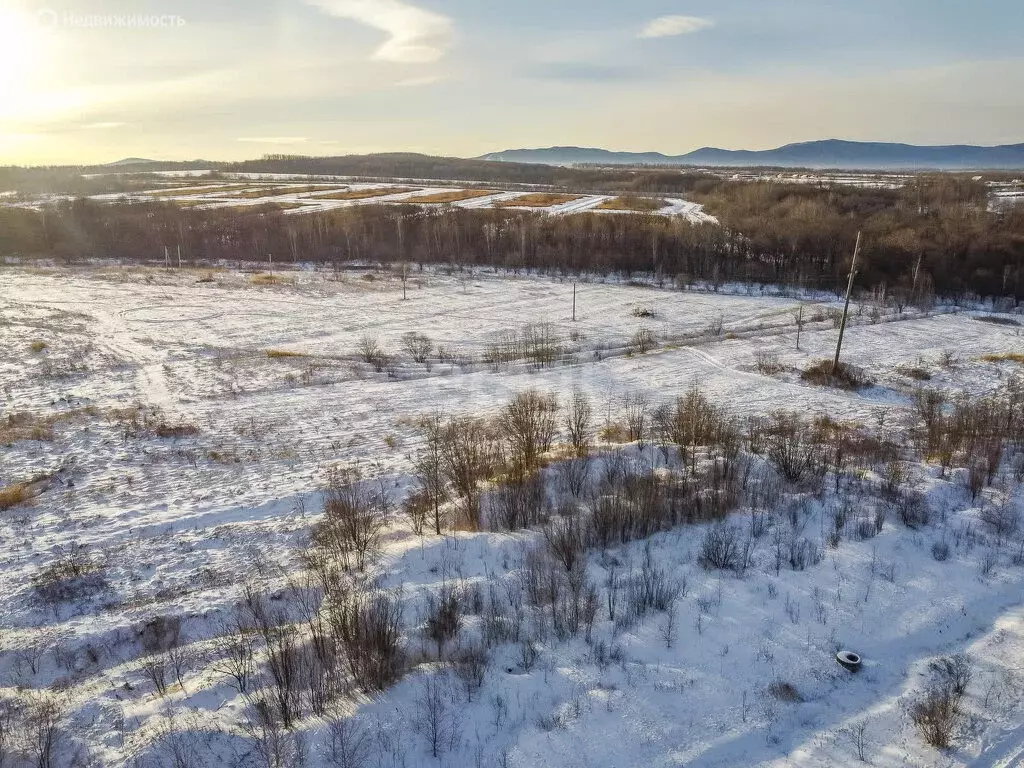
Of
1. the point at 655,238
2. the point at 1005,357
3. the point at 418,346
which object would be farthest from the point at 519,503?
the point at 655,238

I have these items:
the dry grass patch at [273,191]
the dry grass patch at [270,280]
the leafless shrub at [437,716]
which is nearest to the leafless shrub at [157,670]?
the leafless shrub at [437,716]

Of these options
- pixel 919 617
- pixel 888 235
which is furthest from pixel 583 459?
pixel 888 235

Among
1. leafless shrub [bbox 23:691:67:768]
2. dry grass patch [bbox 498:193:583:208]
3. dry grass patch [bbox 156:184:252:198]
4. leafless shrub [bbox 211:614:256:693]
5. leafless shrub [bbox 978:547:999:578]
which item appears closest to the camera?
leafless shrub [bbox 23:691:67:768]

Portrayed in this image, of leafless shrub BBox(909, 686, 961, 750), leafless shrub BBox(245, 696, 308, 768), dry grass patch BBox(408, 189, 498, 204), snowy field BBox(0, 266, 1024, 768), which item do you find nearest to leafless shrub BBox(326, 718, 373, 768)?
snowy field BBox(0, 266, 1024, 768)

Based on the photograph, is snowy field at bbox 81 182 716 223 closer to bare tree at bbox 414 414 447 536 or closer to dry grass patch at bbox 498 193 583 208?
dry grass patch at bbox 498 193 583 208

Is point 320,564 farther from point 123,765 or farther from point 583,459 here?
point 583,459

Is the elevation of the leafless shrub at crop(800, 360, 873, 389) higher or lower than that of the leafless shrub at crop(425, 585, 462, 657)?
lower

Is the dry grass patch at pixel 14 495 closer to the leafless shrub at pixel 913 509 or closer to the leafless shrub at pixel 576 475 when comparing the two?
the leafless shrub at pixel 576 475
